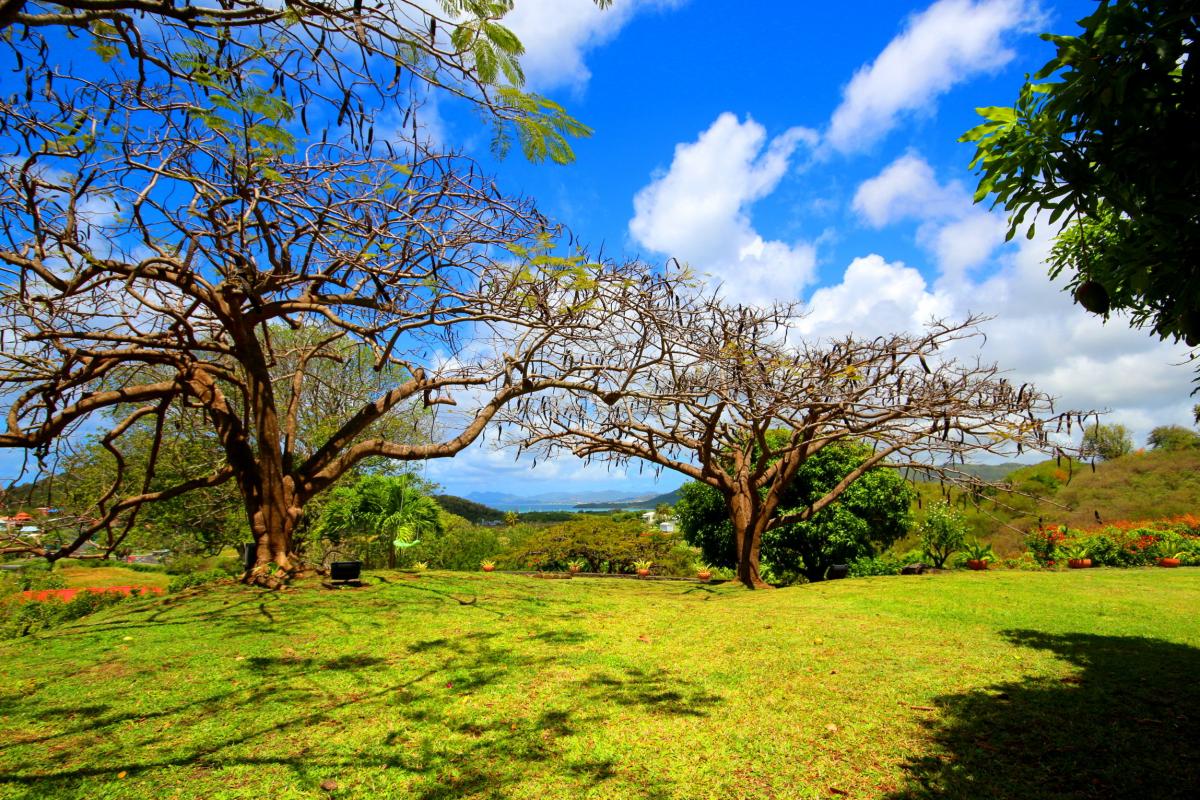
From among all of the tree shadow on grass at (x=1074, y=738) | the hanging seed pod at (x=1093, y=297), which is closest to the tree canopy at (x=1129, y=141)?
the hanging seed pod at (x=1093, y=297)

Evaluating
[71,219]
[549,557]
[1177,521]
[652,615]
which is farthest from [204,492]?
[1177,521]

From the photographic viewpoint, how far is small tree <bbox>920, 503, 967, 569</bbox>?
13.4 m

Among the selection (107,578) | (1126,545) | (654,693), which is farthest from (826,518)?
(107,578)

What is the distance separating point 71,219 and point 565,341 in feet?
19.3

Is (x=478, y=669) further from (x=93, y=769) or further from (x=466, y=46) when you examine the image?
(x=466, y=46)

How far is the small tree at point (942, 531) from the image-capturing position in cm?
1340

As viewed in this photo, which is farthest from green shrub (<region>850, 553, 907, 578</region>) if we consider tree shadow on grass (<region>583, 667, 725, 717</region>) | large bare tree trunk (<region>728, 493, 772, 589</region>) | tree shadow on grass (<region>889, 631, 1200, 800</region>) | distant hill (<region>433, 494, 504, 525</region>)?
distant hill (<region>433, 494, 504, 525</region>)

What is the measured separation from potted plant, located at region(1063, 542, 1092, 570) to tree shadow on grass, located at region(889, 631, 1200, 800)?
8911 millimetres

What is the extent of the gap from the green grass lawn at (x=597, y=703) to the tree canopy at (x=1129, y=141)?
2.52 meters

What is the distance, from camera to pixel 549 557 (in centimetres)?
1451

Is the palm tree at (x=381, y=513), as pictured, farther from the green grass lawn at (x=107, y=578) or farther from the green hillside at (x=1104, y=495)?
the green hillside at (x=1104, y=495)

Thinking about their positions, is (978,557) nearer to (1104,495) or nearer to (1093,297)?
A: (1104,495)

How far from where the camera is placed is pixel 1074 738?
3432 mm

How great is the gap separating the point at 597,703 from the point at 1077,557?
13.2 m
